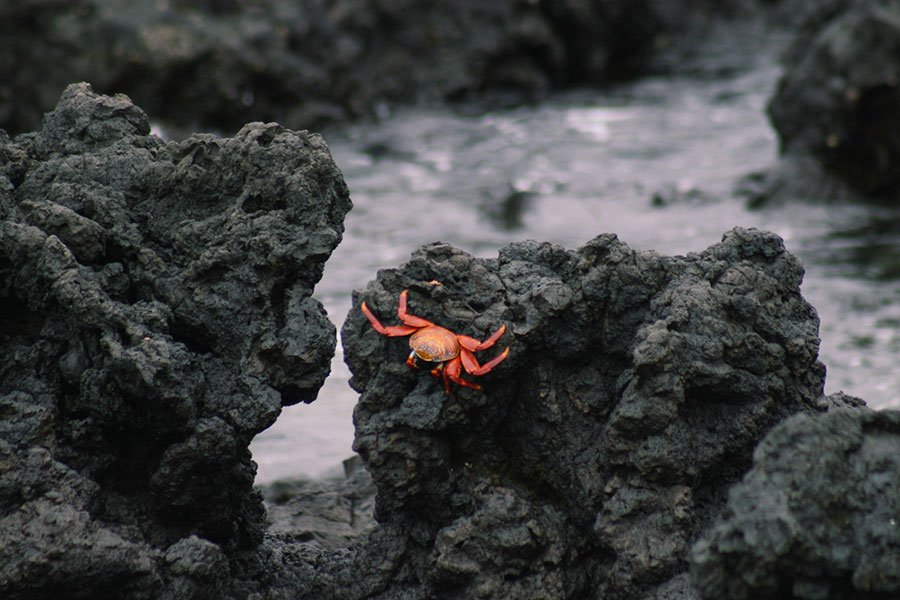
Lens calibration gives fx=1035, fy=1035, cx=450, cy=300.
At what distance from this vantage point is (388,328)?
11.1ft

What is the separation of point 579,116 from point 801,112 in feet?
12.4

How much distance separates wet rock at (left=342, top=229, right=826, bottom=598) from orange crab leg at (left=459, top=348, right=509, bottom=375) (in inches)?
1.7

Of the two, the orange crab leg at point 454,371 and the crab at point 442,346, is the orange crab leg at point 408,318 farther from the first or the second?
the orange crab leg at point 454,371

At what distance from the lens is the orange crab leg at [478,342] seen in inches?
132

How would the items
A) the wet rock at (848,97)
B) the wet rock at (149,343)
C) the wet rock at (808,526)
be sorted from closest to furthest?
1. the wet rock at (808,526)
2. the wet rock at (149,343)
3. the wet rock at (848,97)

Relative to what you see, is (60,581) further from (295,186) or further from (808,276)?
(808,276)

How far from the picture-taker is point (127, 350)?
10.7ft

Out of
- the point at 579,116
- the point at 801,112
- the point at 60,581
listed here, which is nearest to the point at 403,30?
the point at 579,116

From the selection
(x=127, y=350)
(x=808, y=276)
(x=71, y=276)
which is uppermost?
(x=71, y=276)

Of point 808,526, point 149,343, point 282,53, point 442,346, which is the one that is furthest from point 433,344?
point 282,53

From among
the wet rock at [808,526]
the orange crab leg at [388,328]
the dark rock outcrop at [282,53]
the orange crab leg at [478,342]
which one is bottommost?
the wet rock at [808,526]

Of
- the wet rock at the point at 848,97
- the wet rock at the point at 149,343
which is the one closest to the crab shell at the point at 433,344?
the wet rock at the point at 149,343

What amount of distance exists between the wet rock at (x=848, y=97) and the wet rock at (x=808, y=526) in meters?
8.50

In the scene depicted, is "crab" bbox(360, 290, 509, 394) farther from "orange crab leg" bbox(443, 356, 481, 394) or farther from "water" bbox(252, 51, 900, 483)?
"water" bbox(252, 51, 900, 483)
